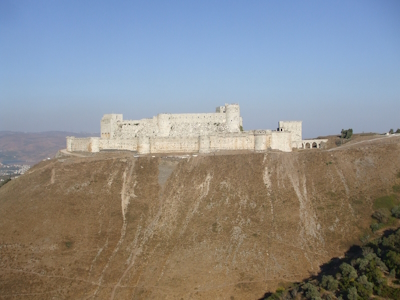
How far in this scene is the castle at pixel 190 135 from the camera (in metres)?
66.2

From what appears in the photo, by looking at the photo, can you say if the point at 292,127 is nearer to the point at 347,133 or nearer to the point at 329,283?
the point at 347,133

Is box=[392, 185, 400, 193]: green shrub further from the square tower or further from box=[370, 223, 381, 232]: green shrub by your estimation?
the square tower

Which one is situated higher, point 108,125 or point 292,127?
point 292,127

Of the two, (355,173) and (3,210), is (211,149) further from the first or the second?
(3,210)

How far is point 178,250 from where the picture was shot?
151 ft

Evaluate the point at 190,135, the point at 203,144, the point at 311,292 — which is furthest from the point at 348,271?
the point at 190,135

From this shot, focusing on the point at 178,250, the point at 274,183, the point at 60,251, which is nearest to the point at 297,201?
the point at 274,183

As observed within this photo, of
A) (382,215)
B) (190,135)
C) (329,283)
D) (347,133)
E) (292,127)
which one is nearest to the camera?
(329,283)

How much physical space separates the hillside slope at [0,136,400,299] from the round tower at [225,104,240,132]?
10.4 metres

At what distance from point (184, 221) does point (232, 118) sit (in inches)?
1036

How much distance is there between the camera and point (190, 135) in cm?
6850

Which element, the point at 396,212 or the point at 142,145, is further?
the point at 142,145

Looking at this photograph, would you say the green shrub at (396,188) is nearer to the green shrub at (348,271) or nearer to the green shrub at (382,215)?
the green shrub at (382,215)

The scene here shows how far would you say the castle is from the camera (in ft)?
217
